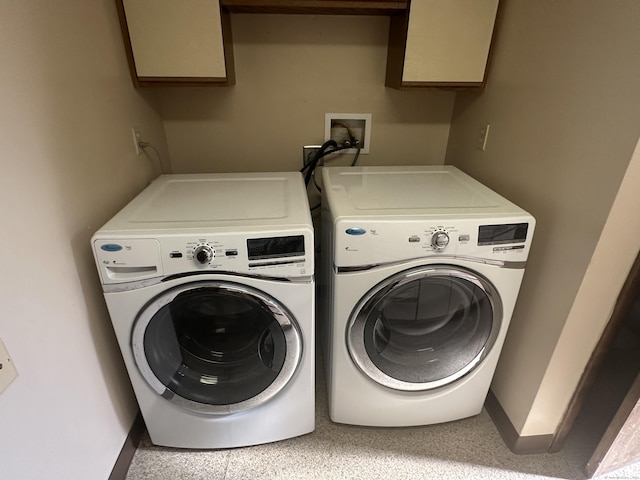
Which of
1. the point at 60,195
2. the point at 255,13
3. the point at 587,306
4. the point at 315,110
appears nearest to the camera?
the point at 60,195

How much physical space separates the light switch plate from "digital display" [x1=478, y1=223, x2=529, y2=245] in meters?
1.22

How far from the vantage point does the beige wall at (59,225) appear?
0.85 m

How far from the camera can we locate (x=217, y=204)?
1.25 metres

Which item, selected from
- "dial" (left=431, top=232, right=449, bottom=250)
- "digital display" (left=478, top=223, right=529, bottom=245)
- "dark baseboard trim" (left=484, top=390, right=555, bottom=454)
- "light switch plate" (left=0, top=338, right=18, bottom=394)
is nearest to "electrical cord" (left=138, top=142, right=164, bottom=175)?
"light switch plate" (left=0, top=338, right=18, bottom=394)

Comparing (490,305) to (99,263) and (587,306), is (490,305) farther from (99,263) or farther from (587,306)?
(99,263)

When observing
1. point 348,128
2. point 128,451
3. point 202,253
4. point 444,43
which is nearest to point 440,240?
point 202,253

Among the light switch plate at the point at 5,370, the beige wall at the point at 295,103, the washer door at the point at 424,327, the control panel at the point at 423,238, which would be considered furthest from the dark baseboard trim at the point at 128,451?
the beige wall at the point at 295,103

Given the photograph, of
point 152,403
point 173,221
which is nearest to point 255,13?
point 173,221

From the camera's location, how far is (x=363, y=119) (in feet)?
5.95

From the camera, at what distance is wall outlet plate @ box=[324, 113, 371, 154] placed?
1800 millimetres

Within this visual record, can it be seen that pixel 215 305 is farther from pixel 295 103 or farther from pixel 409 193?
pixel 295 103

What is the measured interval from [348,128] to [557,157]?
942 millimetres

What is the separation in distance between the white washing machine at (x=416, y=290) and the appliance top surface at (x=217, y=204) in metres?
0.15

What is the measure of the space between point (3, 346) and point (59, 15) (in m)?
0.86
